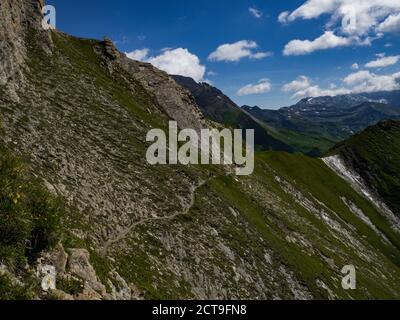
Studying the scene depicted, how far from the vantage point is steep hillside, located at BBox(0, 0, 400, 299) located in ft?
62.0

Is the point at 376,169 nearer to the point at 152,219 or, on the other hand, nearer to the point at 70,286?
the point at 152,219

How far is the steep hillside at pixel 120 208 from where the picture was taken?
18891mm

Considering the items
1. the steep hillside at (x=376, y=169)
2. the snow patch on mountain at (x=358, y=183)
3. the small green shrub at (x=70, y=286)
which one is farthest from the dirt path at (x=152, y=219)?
the steep hillside at (x=376, y=169)

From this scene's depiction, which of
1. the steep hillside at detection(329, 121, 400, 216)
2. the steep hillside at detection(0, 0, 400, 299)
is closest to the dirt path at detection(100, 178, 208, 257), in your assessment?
the steep hillside at detection(0, 0, 400, 299)

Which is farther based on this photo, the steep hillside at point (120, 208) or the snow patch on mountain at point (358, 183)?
the snow patch on mountain at point (358, 183)

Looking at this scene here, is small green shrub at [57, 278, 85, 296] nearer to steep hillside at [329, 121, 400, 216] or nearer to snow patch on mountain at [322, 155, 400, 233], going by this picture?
snow patch on mountain at [322, 155, 400, 233]

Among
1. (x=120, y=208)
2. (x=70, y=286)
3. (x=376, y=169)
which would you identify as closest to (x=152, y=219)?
(x=120, y=208)

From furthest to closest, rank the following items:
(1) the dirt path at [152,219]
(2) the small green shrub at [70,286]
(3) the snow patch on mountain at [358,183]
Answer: (3) the snow patch on mountain at [358,183] < (1) the dirt path at [152,219] < (2) the small green shrub at [70,286]

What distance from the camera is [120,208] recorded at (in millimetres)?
44531

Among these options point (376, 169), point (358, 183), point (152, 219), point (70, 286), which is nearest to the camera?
point (70, 286)

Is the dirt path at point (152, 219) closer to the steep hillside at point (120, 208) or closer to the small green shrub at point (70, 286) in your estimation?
the steep hillside at point (120, 208)

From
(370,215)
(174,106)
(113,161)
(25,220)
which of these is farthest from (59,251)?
(370,215)
